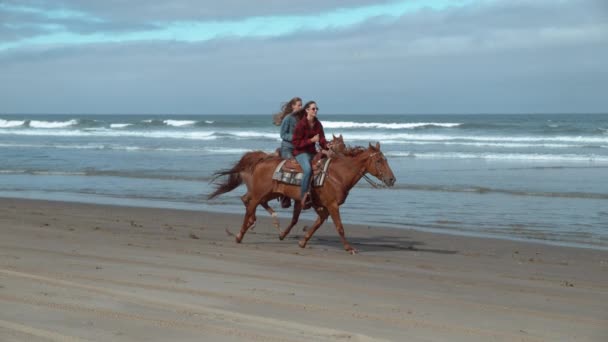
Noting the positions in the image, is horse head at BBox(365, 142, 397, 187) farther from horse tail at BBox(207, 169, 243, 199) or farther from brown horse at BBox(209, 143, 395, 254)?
horse tail at BBox(207, 169, 243, 199)

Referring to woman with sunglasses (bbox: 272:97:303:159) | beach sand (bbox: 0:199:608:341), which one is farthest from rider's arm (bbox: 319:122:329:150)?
beach sand (bbox: 0:199:608:341)

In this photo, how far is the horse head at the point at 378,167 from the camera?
33.1 ft

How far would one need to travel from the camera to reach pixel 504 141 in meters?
45.6

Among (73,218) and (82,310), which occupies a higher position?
(82,310)

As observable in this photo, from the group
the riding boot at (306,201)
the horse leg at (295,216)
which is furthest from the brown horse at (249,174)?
the riding boot at (306,201)

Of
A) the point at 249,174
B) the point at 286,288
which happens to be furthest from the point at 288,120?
the point at 286,288

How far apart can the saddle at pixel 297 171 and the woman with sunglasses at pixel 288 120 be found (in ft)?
1.21

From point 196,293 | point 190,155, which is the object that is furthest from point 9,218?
point 190,155

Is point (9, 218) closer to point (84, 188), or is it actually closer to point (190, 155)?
point (84, 188)

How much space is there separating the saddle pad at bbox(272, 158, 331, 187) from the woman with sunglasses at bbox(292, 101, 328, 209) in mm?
109

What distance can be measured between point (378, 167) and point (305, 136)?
3.45 feet

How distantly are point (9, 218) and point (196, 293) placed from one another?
738 centimetres

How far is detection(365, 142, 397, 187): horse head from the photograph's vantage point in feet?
33.1

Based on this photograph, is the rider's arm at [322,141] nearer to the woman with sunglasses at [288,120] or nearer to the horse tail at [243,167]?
the woman with sunglasses at [288,120]
